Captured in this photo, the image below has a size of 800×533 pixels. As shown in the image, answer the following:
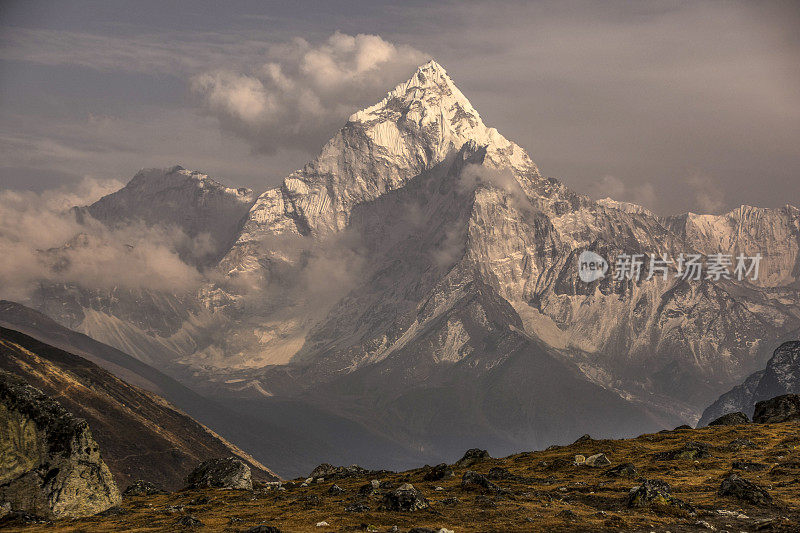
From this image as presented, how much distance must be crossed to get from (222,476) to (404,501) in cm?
4821

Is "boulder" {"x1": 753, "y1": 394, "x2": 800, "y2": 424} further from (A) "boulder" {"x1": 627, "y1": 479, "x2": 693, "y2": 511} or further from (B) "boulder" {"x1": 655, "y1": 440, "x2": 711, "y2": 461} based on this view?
(A) "boulder" {"x1": 627, "y1": 479, "x2": 693, "y2": 511}

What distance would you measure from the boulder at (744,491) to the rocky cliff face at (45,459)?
5978 cm

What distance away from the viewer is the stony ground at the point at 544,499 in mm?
64000

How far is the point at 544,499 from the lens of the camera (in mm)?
74312

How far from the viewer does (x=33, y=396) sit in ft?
268

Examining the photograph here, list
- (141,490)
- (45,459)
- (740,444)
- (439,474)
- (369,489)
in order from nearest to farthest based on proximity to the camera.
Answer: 1. (45,459)
2. (369,489)
3. (439,474)
4. (740,444)
5. (141,490)

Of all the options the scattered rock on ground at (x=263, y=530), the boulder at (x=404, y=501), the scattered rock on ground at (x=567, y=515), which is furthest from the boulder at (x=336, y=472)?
the scattered rock on ground at (x=263, y=530)

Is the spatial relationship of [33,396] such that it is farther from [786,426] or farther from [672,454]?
[786,426]

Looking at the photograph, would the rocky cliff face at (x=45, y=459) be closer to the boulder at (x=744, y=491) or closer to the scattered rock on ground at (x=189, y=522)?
the scattered rock on ground at (x=189, y=522)

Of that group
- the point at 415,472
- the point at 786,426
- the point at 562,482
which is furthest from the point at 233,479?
the point at 786,426

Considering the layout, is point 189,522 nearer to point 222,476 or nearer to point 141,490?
point 222,476

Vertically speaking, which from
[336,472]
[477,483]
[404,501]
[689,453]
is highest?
[689,453]

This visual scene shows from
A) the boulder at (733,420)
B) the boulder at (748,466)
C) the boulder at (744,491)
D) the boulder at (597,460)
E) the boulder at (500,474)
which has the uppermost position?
the boulder at (733,420)

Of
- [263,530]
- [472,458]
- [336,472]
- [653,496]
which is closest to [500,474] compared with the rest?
[472,458]
